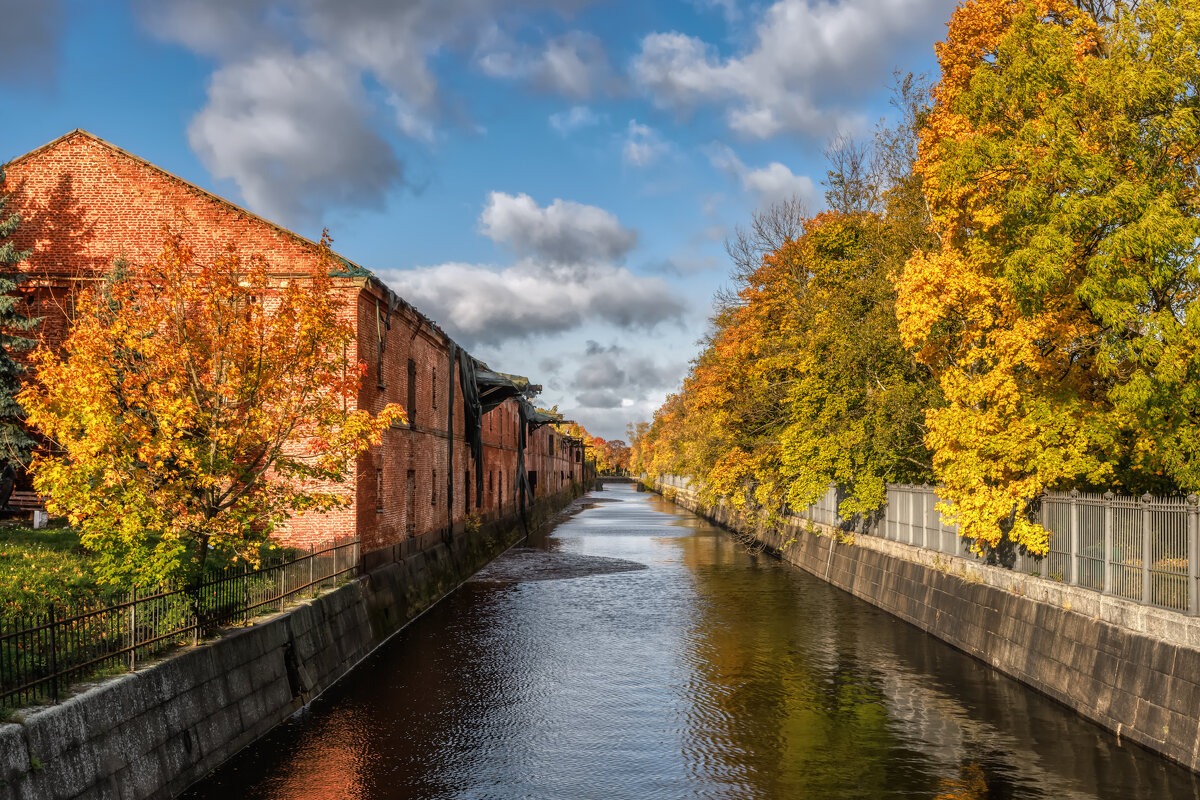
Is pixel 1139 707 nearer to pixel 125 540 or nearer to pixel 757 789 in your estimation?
pixel 757 789

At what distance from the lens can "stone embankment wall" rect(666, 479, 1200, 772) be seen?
11750mm

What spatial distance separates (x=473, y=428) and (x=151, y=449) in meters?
26.8

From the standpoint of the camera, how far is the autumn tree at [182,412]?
488 inches

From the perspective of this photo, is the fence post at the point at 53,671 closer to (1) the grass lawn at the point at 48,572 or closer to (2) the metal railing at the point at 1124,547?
(1) the grass lawn at the point at 48,572

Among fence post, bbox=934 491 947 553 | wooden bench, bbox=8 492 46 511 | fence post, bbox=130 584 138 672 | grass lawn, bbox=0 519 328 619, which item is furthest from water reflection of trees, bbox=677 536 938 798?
wooden bench, bbox=8 492 46 511

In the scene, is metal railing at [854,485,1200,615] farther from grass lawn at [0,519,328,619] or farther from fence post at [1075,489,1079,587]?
grass lawn at [0,519,328,619]

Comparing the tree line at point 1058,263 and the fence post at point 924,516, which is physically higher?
the tree line at point 1058,263

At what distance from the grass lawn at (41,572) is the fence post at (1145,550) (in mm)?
15802

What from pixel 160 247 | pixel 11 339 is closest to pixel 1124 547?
pixel 160 247

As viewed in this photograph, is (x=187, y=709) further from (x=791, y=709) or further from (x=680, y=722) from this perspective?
(x=791, y=709)

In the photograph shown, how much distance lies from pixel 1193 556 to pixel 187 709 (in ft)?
44.1

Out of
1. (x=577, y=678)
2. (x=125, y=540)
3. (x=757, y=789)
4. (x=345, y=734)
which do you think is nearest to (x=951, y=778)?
(x=757, y=789)

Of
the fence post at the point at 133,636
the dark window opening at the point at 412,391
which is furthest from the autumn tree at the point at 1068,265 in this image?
the dark window opening at the point at 412,391

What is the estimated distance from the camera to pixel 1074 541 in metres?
15.5
